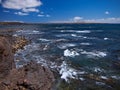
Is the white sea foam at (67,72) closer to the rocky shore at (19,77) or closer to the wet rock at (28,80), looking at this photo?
the wet rock at (28,80)

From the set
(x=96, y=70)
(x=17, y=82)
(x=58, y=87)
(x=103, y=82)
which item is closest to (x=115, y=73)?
(x=96, y=70)

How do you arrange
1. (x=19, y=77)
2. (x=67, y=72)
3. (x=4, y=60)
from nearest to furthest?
(x=19, y=77) < (x=4, y=60) < (x=67, y=72)

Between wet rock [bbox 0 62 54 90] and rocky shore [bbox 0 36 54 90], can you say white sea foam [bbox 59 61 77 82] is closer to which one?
wet rock [bbox 0 62 54 90]

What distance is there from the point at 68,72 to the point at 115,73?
4265 mm

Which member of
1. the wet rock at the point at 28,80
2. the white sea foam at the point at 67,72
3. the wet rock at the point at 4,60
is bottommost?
the white sea foam at the point at 67,72

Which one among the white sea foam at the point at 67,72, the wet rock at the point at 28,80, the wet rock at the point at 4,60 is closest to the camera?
the wet rock at the point at 28,80

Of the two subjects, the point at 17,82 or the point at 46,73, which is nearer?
the point at 17,82

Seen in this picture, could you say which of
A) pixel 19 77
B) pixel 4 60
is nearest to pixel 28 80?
pixel 19 77

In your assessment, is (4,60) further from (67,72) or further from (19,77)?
(67,72)

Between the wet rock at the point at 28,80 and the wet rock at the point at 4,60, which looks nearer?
the wet rock at the point at 28,80

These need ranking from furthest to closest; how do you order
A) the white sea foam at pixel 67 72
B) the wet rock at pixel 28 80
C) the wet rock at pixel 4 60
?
the white sea foam at pixel 67 72 < the wet rock at pixel 4 60 < the wet rock at pixel 28 80

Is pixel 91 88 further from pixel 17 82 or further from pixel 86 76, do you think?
pixel 17 82

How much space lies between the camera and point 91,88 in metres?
11.9

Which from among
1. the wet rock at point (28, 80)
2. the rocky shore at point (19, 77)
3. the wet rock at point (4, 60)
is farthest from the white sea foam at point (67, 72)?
the wet rock at point (4, 60)
